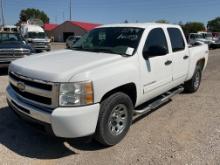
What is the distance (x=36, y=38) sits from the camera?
25.0 meters

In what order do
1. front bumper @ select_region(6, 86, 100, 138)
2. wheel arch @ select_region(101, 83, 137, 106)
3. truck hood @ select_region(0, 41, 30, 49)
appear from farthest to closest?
truck hood @ select_region(0, 41, 30, 49)
wheel arch @ select_region(101, 83, 137, 106)
front bumper @ select_region(6, 86, 100, 138)

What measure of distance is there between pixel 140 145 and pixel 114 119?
23.3 inches

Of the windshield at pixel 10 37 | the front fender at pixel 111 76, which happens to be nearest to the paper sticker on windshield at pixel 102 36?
the front fender at pixel 111 76

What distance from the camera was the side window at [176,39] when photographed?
5676 mm

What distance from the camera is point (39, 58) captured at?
4391mm

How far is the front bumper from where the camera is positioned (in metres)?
3.39

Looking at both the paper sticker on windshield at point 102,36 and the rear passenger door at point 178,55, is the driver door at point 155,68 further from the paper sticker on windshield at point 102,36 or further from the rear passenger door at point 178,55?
the paper sticker on windshield at point 102,36

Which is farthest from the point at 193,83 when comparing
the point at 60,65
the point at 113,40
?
the point at 60,65

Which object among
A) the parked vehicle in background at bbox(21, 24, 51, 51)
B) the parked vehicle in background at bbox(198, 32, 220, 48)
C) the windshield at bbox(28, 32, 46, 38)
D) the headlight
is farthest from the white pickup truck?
the parked vehicle in background at bbox(198, 32, 220, 48)

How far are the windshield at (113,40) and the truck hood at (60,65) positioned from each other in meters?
0.27

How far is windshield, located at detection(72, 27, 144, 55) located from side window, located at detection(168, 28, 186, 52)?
1089 mm

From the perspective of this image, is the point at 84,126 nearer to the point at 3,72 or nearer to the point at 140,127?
the point at 140,127

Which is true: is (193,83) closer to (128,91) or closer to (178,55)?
(178,55)

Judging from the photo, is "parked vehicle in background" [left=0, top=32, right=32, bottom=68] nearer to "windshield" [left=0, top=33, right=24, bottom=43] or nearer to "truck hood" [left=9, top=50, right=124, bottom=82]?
"windshield" [left=0, top=33, right=24, bottom=43]
